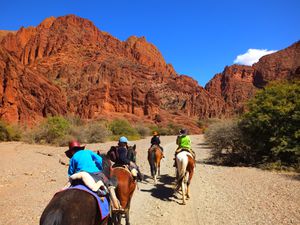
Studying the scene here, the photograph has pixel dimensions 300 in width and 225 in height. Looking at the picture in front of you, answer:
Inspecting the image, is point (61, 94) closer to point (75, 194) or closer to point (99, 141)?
point (99, 141)

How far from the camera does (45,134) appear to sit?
35.7 m

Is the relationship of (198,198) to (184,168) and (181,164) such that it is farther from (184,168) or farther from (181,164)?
(181,164)

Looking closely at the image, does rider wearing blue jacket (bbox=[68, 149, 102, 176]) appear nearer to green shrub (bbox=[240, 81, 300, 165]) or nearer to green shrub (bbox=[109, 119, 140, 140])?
green shrub (bbox=[240, 81, 300, 165])

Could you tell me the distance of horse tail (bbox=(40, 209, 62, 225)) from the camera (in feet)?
13.2

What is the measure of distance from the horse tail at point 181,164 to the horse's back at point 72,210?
5.14 meters

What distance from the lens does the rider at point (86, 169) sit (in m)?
4.98

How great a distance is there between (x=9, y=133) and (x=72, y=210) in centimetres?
3700

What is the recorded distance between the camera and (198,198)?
9961 mm

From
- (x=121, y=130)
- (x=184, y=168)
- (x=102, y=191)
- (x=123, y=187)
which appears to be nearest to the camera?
(x=102, y=191)

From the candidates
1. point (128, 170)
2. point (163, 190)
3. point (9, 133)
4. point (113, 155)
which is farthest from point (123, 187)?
point (9, 133)

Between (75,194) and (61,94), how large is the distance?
197 ft

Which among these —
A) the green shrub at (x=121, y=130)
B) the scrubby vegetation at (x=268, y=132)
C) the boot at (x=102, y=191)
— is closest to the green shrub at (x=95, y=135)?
the green shrub at (x=121, y=130)

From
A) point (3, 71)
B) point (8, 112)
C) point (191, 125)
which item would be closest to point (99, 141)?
point (8, 112)

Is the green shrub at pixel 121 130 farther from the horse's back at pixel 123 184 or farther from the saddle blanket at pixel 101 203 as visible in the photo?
the saddle blanket at pixel 101 203
